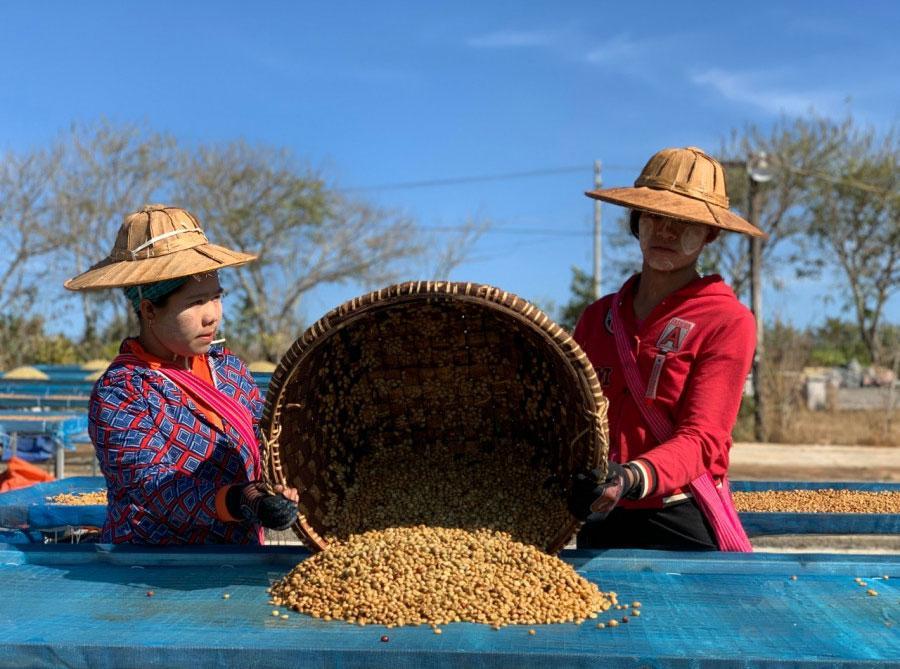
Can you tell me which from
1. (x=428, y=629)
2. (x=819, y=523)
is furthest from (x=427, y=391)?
(x=819, y=523)

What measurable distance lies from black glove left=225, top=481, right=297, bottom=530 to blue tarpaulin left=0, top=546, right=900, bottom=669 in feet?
0.48

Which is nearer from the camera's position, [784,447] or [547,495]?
[547,495]

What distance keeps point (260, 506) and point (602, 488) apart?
0.71m

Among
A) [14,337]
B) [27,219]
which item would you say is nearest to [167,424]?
[14,337]

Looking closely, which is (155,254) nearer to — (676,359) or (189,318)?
(189,318)

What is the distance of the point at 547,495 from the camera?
95.1 inches

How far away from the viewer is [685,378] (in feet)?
7.45

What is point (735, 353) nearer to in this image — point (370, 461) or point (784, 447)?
point (370, 461)

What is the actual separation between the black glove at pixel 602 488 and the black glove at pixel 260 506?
592mm

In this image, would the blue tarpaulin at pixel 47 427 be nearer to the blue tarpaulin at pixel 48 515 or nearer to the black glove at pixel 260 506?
the blue tarpaulin at pixel 48 515

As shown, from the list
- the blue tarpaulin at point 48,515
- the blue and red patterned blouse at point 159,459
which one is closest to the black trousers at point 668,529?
the blue and red patterned blouse at point 159,459

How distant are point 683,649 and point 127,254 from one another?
1561mm

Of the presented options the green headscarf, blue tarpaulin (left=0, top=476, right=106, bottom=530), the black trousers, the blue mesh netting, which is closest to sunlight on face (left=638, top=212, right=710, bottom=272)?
the black trousers

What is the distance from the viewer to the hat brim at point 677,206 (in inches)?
88.6
